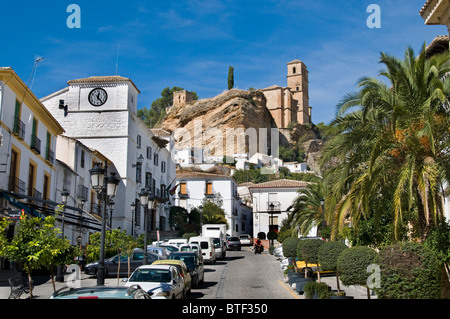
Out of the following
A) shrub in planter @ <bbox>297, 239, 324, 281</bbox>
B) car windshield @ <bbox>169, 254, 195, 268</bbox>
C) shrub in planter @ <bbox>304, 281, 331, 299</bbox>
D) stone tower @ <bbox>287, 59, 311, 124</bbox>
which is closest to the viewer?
shrub in planter @ <bbox>304, 281, 331, 299</bbox>

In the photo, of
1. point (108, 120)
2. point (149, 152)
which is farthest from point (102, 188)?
point (149, 152)

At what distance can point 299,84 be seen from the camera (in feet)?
512

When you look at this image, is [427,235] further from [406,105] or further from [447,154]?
[406,105]

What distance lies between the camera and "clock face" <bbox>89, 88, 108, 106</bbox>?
42094 millimetres

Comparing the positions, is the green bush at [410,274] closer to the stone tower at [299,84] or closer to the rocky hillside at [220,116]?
the rocky hillside at [220,116]

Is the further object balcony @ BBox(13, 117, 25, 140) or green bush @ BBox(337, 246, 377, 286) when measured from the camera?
balcony @ BBox(13, 117, 25, 140)

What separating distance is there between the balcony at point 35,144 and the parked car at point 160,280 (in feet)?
44.0

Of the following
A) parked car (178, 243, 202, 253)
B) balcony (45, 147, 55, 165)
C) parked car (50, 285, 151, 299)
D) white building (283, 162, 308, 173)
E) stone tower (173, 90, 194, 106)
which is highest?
stone tower (173, 90, 194, 106)

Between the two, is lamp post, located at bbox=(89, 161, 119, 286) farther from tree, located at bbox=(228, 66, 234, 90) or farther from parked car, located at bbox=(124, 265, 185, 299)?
tree, located at bbox=(228, 66, 234, 90)

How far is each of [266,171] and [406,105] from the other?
87.8m

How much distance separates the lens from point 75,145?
114ft

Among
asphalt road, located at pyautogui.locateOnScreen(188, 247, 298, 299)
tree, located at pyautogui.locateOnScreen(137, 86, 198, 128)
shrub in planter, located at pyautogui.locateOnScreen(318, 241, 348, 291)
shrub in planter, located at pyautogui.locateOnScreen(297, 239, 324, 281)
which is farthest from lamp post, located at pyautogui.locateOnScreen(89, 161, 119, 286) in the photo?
tree, located at pyautogui.locateOnScreen(137, 86, 198, 128)
